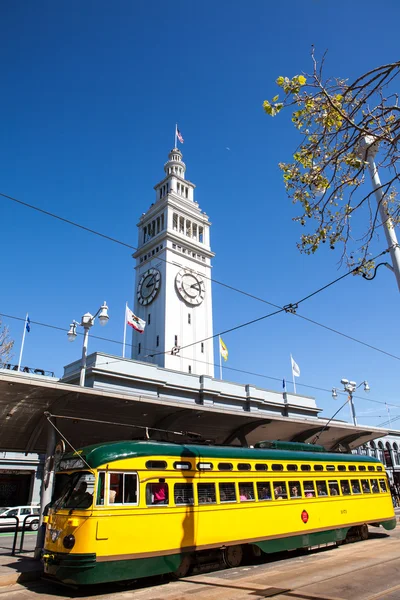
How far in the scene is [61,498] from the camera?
35.3 ft

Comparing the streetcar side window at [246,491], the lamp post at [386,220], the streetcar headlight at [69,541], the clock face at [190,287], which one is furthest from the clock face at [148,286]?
the lamp post at [386,220]

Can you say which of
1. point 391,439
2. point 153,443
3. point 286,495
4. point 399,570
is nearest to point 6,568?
point 153,443

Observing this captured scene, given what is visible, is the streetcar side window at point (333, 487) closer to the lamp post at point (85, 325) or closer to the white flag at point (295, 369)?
the lamp post at point (85, 325)

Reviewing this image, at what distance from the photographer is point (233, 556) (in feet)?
40.7

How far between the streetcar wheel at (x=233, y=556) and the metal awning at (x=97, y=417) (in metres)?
3.34

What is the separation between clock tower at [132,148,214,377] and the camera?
164 feet

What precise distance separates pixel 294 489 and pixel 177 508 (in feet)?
17.5

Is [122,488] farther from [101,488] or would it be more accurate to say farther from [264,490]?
[264,490]

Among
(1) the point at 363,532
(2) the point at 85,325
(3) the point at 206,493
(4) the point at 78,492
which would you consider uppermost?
(2) the point at 85,325

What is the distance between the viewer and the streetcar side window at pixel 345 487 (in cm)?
1661

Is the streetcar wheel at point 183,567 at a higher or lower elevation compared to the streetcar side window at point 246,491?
lower

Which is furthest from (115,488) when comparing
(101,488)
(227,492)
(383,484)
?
(383,484)

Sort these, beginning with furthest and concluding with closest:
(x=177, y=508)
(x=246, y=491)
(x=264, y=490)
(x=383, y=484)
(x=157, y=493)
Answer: (x=383, y=484)
(x=264, y=490)
(x=246, y=491)
(x=177, y=508)
(x=157, y=493)

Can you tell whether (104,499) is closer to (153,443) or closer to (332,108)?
(153,443)
